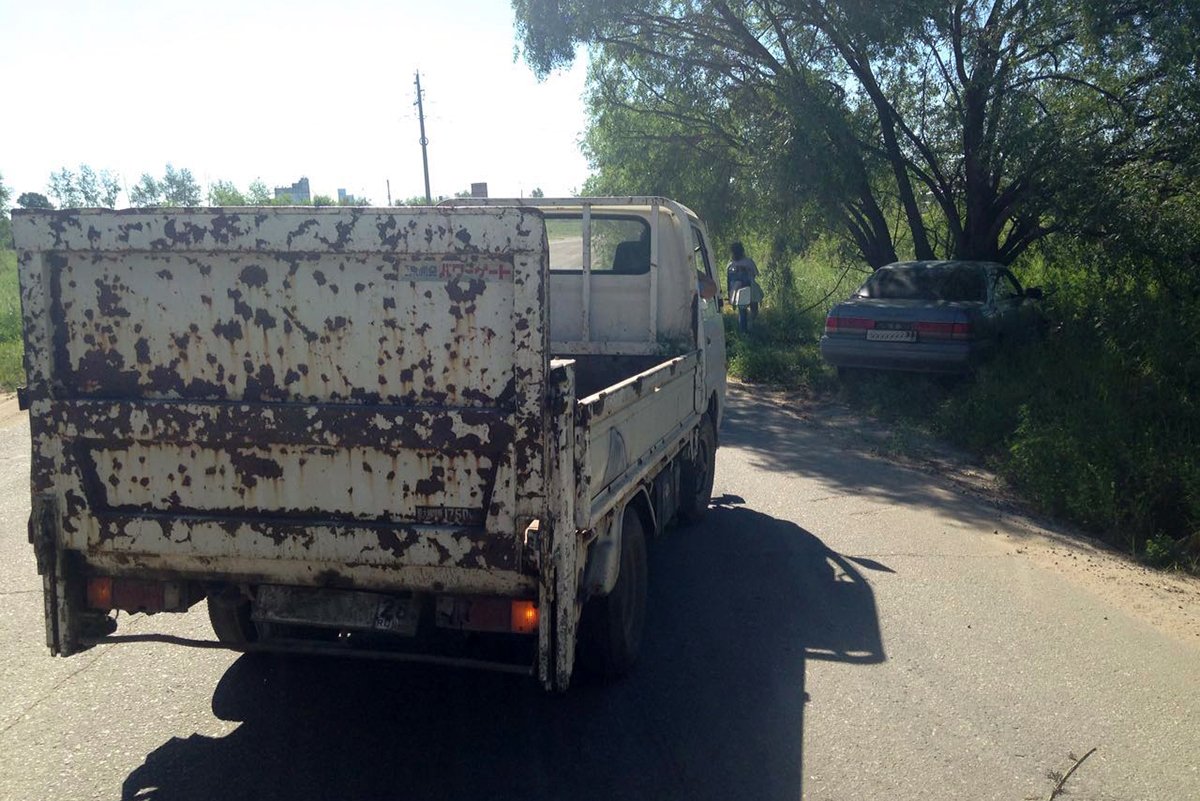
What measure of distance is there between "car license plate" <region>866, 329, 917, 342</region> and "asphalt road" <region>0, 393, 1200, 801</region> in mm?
5122

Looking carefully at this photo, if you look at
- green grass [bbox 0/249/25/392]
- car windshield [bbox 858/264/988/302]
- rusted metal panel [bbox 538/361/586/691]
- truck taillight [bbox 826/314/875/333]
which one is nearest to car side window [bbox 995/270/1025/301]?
car windshield [bbox 858/264/988/302]

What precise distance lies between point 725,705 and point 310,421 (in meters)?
2.12

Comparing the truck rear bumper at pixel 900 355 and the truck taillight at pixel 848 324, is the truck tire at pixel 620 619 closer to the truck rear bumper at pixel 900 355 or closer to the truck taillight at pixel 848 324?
the truck rear bumper at pixel 900 355

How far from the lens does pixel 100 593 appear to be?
12.4 feet

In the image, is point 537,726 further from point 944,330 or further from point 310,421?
point 944,330

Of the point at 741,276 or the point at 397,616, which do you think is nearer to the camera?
the point at 397,616

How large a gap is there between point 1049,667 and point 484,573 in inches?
113

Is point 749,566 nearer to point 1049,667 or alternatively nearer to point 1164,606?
point 1049,667

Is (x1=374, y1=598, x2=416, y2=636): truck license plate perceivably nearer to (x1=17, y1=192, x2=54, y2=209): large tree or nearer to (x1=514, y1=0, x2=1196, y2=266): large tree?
(x1=17, y1=192, x2=54, y2=209): large tree

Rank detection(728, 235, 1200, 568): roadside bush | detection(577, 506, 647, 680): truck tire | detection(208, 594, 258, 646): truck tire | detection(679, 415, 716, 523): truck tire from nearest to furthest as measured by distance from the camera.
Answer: detection(208, 594, 258, 646): truck tire → detection(577, 506, 647, 680): truck tire → detection(679, 415, 716, 523): truck tire → detection(728, 235, 1200, 568): roadside bush

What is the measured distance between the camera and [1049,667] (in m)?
4.76

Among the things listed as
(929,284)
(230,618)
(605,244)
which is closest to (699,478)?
(605,244)

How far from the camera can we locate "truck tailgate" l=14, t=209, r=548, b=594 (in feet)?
11.4

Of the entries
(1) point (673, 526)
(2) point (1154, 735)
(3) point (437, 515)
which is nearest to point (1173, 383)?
(1) point (673, 526)
